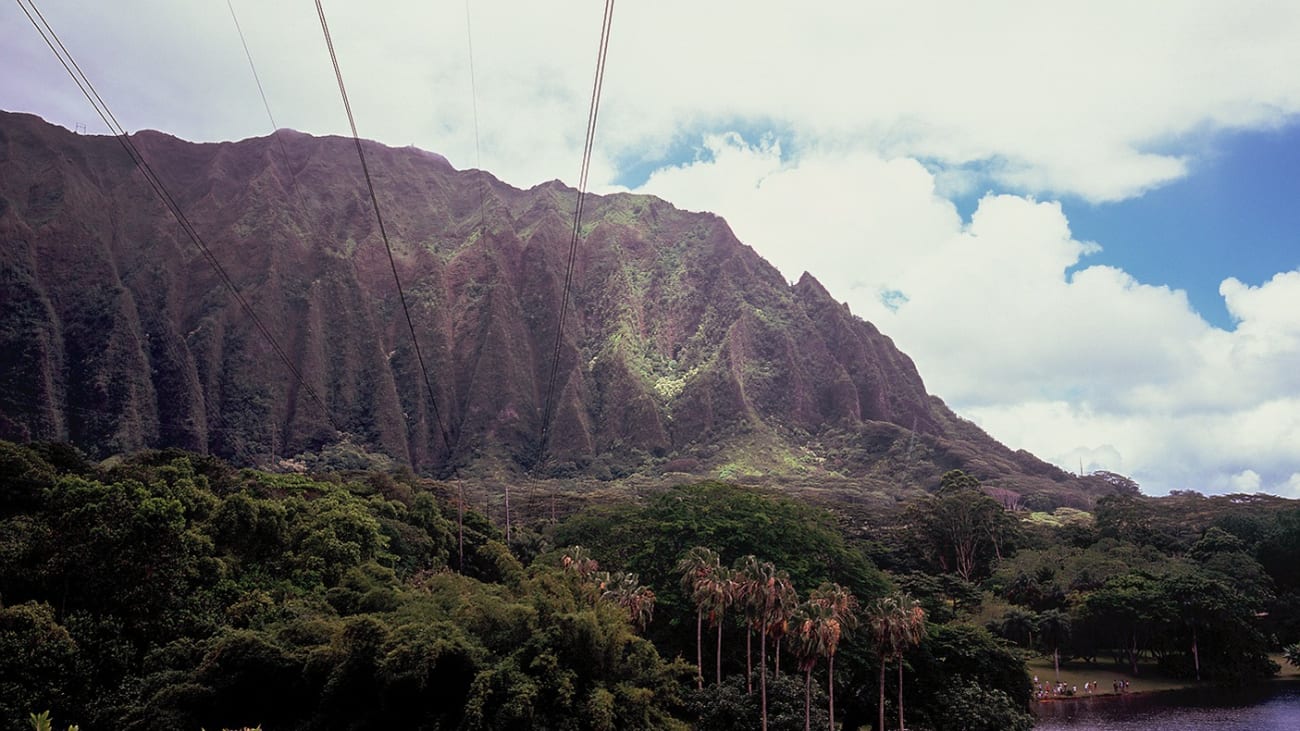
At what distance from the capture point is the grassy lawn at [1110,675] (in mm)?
61250

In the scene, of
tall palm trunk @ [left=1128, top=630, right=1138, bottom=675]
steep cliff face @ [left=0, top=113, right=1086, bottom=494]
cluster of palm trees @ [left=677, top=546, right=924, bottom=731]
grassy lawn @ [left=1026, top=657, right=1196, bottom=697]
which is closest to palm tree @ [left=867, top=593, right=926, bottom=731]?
cluster of palm trees @ [left=677, top=546, right=924, bottom=731]

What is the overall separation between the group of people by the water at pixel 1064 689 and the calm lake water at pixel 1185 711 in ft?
5.26

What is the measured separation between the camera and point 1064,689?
5969cm

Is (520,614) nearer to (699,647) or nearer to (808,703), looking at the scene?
(808,703)

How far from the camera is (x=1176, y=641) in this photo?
6425 cm

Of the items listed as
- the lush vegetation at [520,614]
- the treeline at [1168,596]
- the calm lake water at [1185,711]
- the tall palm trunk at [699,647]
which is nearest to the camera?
the lush vegetation at [520,614]

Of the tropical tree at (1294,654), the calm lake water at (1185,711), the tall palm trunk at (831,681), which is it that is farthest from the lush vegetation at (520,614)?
the calm lake water at (1185,711)

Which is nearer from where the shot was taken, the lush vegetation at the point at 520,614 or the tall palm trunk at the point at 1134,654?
the lush vegetation at the point at 520,614

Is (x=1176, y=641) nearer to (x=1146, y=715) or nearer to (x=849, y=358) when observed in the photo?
(x=1146, y=715)

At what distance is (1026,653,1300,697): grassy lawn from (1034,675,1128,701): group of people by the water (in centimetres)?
27

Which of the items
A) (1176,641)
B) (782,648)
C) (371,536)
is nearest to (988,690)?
(782,648)

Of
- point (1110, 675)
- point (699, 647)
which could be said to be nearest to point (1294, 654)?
point (1110, 675)

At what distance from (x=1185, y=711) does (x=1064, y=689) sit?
8969 mm

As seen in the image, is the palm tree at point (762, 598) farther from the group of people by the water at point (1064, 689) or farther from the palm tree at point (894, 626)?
the group of people by the water at point (1064, 689)
